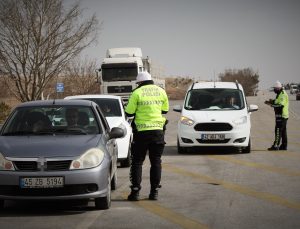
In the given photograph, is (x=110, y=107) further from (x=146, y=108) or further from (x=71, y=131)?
(x=71, y=131)

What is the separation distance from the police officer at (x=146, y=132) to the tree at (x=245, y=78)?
118 metres

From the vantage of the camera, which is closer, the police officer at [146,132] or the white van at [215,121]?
the police officer at [146,132]

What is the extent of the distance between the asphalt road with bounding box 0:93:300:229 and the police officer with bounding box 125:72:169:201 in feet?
1.09

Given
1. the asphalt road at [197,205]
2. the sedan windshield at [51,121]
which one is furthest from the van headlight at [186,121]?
the sedan windshield at [51,121]

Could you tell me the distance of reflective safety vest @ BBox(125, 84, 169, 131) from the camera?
1106cm

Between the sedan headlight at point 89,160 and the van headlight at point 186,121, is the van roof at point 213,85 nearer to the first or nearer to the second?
the van headlight at point 186,121

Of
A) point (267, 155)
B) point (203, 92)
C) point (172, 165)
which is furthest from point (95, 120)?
point (203, 92)

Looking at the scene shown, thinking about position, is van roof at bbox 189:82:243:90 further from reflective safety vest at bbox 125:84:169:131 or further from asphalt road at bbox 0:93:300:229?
reflective safety vest at bbox 125:84:169:131

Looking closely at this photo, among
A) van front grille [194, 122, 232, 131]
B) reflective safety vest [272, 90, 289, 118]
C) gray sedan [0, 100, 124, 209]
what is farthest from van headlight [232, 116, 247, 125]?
gray sedan [0, 100, 124, 209]

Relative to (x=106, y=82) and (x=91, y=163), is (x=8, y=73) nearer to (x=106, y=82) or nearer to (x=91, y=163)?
(x=106, y=82)

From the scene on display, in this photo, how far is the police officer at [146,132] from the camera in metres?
10.9

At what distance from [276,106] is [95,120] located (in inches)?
380

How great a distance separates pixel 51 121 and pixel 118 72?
31.3 metres

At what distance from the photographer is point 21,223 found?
9.01m
